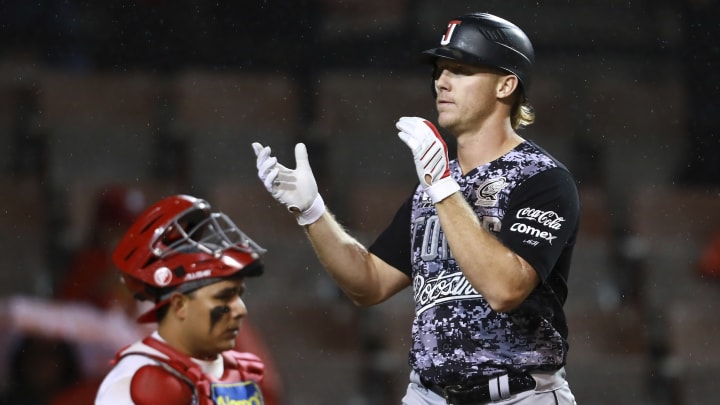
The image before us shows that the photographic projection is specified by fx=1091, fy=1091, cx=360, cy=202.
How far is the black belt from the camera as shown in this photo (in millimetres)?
1823

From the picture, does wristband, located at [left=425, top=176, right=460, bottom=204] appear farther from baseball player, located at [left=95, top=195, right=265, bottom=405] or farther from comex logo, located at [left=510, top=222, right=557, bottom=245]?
baseball player, located at [left=95, top=195, right=265, bottom=405]

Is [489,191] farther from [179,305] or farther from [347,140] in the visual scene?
[347,140]

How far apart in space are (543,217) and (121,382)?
903mm

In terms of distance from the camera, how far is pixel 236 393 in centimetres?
223

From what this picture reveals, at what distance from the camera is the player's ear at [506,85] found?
196 centimetres

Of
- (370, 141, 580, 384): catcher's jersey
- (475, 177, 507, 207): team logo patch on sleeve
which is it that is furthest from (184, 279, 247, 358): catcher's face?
(475, 177, 507, 207): team logo patch on sleeve

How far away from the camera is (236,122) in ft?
14.0

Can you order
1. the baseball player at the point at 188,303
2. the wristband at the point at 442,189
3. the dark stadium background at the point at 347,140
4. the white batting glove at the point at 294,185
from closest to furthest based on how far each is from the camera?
the wristband at the point at 442,189
the white batting glove at the point at 294,185
the baseball player at the point at 188,303
the dark stadium background at the point at 347,140

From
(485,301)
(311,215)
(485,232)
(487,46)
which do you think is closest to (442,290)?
(485,301)

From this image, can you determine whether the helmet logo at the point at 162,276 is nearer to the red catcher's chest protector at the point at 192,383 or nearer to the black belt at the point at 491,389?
the red catcher's chest protector at the point at 192,383

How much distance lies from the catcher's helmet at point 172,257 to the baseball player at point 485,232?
0.31 meters

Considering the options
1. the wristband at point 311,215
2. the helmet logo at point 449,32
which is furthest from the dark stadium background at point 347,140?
the helmet logo at point 449,32

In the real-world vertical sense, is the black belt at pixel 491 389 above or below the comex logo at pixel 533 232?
below

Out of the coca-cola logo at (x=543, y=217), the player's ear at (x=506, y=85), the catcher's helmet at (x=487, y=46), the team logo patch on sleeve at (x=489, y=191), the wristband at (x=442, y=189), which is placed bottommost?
the coca-cola logo at (x=543, y=217)
